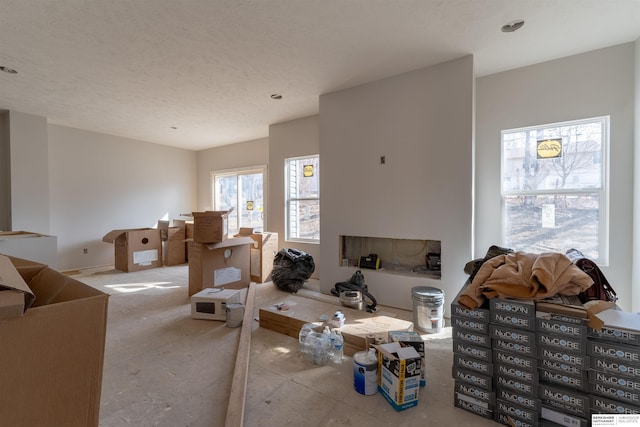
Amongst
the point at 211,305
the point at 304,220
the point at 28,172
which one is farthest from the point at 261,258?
the point at 28,172

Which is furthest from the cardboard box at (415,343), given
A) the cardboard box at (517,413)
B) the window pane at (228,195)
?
the window pane at (228,195)

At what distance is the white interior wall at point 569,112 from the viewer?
2830 mm

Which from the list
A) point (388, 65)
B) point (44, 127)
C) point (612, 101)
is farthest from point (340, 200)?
point (44, 127)

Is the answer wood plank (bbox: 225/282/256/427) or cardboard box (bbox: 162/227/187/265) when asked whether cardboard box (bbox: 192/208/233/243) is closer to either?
wood plank (bbox: 225/282/256/427)

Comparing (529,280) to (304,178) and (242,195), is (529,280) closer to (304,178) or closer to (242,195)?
(304,178)

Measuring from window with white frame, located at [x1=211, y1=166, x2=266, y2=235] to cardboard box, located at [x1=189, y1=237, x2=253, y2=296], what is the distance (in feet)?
6.30

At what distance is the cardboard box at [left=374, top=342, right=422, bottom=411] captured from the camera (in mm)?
1727

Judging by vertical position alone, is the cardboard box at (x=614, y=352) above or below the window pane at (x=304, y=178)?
below

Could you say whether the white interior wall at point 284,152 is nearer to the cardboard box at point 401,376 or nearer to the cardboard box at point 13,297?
the cardboard box at point 401,376

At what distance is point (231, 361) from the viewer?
2.30m

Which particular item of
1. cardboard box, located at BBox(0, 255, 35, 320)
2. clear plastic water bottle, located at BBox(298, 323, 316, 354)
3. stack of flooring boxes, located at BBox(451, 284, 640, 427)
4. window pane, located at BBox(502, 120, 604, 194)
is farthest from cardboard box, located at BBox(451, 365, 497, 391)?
window pane, located at BBox(502, 120, 604, 194)

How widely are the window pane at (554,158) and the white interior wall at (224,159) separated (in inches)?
170

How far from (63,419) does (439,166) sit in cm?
335

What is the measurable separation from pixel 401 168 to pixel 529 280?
6.68 ft
